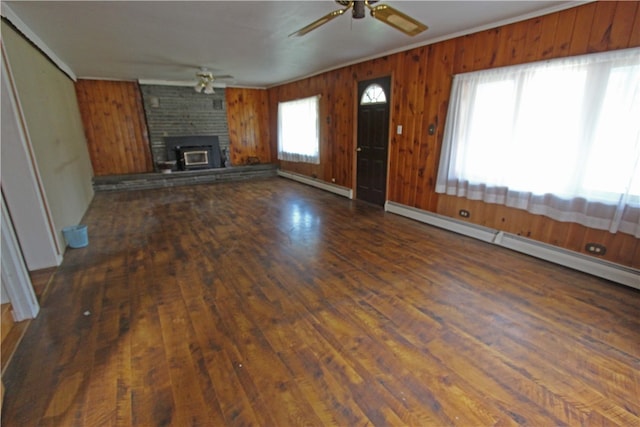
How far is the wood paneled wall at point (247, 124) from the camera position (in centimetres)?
819

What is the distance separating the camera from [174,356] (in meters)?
1.82

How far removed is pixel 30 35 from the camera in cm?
331

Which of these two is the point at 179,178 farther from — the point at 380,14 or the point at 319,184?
the point at 380,14

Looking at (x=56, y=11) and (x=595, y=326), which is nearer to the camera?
(x=595, y=326)

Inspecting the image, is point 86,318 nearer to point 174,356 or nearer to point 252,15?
point 174,356

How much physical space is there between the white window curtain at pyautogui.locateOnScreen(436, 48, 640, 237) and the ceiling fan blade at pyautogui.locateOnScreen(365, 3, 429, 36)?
133 centimetres

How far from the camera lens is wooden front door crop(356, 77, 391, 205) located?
189 inches

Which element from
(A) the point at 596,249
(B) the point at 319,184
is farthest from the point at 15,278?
(B) the point at 319,184

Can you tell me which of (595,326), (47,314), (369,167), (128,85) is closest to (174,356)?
(47,314)

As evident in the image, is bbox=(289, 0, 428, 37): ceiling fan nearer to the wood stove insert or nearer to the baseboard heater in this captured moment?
the baseboard heater

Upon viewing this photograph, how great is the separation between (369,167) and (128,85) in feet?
19.6

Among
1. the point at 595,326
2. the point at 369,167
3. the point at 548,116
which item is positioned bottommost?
the point at 595,326

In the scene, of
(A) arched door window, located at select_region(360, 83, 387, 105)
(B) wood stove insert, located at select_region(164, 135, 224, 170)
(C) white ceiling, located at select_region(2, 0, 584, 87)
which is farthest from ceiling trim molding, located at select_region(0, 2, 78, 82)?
(A) arched door window, located at select_region(360, 83, 387, 105)

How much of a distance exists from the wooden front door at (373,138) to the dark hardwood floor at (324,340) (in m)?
1.82
